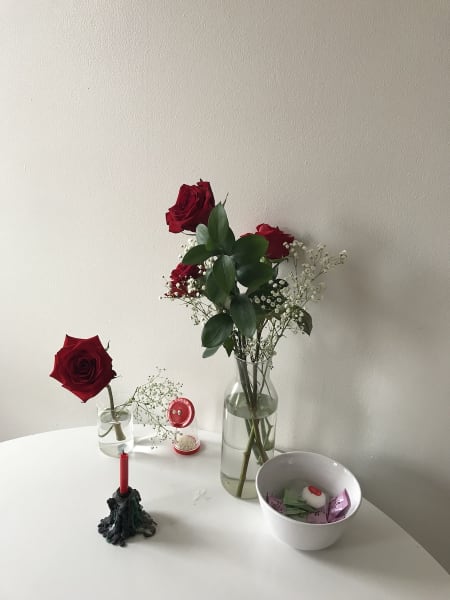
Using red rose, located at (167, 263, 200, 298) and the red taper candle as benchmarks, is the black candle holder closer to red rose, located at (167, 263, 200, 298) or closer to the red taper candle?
the red taper candle

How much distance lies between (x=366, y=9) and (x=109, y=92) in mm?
499

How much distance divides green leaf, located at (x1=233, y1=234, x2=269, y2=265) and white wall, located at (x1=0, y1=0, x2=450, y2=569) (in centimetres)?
19

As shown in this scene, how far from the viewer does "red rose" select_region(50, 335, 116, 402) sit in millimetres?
826

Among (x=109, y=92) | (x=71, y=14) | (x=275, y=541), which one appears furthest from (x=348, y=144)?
(x=275, y=541)

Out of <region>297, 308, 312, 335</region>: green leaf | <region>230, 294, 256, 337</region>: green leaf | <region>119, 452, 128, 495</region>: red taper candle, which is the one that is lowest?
<region>119, 452, 128, 495</region>: red taper candle

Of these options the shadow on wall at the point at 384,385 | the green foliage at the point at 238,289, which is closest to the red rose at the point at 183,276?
the green foliage at the point at 238,289

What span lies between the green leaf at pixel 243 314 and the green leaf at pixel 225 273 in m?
0.03

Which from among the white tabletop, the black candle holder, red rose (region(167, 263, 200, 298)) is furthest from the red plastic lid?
red rose (region(167, 263, 200, 298))

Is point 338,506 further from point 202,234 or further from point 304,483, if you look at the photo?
point 202,234

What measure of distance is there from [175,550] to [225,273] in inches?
19.0

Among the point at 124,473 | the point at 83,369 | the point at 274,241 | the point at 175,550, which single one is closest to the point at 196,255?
the point at 274,241

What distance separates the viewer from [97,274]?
1.16 m

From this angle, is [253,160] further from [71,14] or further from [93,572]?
[93,572]

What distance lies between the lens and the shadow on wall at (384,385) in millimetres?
928
